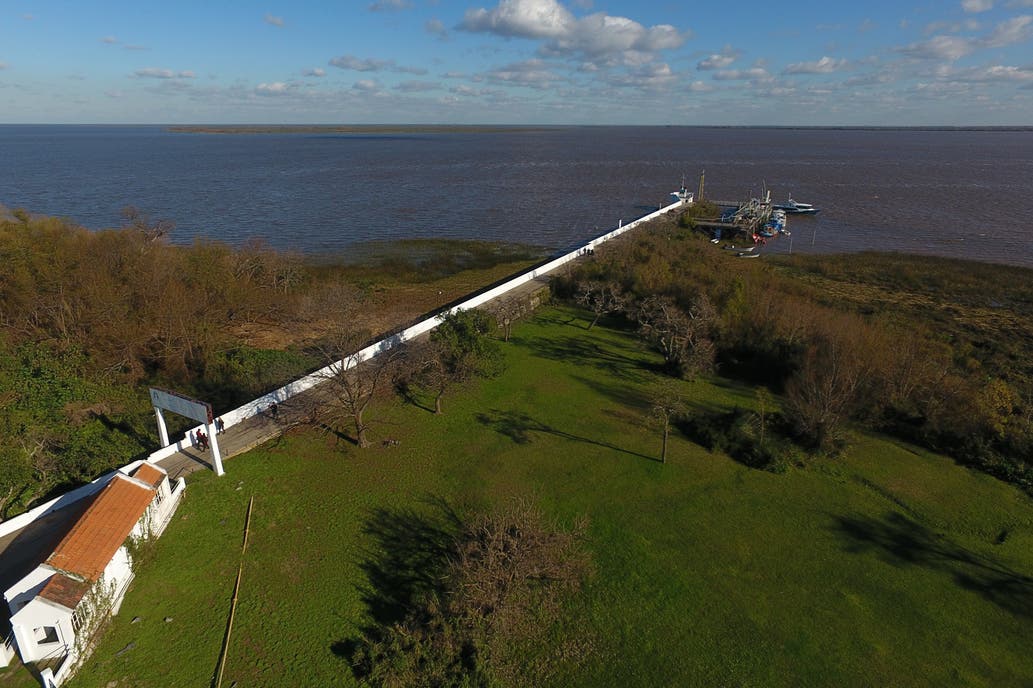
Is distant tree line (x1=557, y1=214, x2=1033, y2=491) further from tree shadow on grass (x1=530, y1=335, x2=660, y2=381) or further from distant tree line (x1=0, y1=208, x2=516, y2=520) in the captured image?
distant tree line (x1=0, y1=208, x2=516, y2=520)

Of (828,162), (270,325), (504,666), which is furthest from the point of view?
(828,162)

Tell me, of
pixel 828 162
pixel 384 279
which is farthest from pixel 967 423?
pixel 828 162

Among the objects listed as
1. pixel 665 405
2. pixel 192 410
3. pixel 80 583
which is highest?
pixel 192 410

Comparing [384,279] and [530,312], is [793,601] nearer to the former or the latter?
[530,312]

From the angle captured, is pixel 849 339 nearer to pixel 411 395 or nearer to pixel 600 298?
pixel 600 298

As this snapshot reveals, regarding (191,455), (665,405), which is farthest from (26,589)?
(665,405)

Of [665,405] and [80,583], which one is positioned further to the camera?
[665,405]
